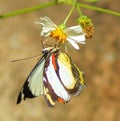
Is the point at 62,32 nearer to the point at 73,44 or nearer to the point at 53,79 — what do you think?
the point at 73,44

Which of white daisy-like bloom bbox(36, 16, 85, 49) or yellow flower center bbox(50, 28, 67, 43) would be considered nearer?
white daisy-like bloom bbox(36, 16, 85, 49)

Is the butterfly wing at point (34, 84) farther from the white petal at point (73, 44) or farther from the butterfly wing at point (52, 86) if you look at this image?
the white petal at point (73, 44)

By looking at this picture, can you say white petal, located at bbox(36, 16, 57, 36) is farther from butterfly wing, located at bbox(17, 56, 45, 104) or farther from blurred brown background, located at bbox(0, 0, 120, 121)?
blurred brown background, located at bbox(0, 0, 120, 121)

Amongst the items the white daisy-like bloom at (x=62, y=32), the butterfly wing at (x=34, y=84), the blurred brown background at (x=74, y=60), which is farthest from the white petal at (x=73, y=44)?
the blurred brown background at (x=74, y=60)

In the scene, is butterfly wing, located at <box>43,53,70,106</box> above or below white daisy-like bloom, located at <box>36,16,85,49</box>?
below

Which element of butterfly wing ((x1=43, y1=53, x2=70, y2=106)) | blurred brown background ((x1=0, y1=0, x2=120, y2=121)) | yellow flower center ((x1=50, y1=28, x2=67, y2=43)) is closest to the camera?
butterfly wing ((x1=43, y1=53, x2=70, y2=106))

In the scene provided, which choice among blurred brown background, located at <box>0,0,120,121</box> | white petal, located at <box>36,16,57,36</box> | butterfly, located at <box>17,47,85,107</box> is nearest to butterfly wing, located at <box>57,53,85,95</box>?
butterfly, located at <box>17,47,85,107</box>

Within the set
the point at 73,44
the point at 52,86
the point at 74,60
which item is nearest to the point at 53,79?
the point at 52,86
